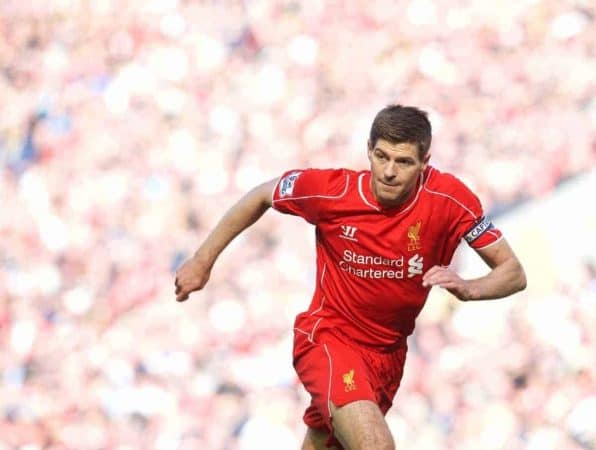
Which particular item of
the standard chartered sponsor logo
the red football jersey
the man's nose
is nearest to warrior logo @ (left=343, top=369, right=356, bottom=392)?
the red football jersey

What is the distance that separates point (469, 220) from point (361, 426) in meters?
0.69

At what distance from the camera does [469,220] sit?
13.2 feet

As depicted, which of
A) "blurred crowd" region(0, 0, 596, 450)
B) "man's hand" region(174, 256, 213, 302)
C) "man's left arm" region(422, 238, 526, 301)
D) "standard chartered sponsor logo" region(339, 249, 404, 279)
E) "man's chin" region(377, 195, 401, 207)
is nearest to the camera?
"man's left arm" region(422, 238, 526, 301)

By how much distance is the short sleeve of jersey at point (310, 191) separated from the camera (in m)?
4.07

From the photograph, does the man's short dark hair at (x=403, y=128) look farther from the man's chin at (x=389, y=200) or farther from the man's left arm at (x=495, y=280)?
the man's left arm at (x=495, y=280)

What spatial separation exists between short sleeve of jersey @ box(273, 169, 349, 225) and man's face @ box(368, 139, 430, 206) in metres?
0.18

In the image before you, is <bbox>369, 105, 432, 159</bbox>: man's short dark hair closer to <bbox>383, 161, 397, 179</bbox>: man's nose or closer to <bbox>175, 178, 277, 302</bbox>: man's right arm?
<bbox>383, 161, 397, 179</bbox>: man's nose

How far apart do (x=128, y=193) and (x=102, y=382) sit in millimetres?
901


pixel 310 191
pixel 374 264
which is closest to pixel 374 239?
pixel 374 264

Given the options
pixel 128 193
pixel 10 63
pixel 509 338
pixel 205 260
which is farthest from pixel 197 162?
pixel 205 260

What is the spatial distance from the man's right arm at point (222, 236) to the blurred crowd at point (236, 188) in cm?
159

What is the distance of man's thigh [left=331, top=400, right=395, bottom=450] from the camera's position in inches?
150

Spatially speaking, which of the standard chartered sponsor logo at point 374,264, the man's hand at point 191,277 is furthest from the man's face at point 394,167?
the man's hand at point 191,277

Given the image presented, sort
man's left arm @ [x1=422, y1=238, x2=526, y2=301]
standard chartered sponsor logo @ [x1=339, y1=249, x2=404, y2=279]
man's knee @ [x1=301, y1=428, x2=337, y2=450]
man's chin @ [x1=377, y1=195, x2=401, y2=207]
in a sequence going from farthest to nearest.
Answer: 1. man's knee @ [x1=301, y1=428, x2=337, y2=450]
2. standard chartered sponsor logo @ [x1=339, y1=249, x2=404, y2=279]
3. man's chin @ [x1=377, y1=195, x2=401, y2=207]
4. man's left arm @ [x1=422, y1=238, x2=526, y2=301]
